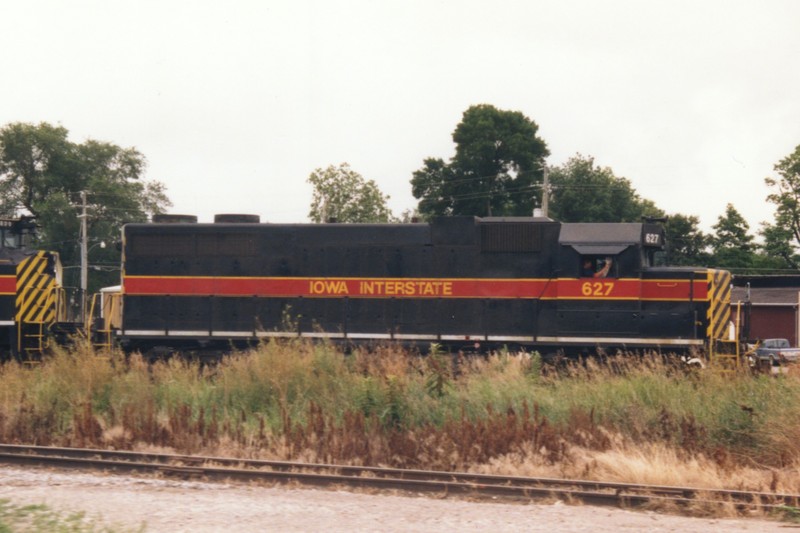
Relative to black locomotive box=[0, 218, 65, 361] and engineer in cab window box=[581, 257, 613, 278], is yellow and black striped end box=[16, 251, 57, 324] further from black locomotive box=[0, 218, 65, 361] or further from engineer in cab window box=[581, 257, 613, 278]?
engineer in cab window box=[581, 257, 613, 278]

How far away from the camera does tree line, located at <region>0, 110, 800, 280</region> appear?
5066 centimetres

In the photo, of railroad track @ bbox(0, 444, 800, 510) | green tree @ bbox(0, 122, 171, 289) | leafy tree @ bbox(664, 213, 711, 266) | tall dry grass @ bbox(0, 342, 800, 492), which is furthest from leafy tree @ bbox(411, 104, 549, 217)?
railroad track @ bbox(0, 444, 800, 510)

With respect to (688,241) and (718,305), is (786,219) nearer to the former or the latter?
(688,241)

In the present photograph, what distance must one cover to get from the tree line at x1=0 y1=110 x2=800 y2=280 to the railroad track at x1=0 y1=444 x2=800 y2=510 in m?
35.8

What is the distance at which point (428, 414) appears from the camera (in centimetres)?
1221

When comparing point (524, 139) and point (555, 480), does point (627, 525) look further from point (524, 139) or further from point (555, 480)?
point (524, 139)

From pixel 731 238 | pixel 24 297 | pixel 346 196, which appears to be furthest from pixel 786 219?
pixel 24 297

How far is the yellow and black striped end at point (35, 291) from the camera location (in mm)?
18750

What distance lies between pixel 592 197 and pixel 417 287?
139ft

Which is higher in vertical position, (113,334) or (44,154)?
(44,154)

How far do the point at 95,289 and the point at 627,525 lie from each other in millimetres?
54781

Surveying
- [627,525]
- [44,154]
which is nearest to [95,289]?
[44,154]

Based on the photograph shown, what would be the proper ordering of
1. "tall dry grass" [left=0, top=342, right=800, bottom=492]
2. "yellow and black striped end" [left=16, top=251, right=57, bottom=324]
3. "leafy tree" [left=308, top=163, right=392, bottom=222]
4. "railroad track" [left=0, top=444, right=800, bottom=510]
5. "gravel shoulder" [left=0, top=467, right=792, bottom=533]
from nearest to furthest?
"gravel shoulder" [left=0, top=467, right=792, bottom=533]
"railroad track" [left=0, top=444, right=800, bottom=510]
"tall dry grass" [left=0, top=342, right=800, bottom=492]
"yellow and black striped end" [left=16, top=251, right=57, bottom=324]
"leafy tree" [left=308, top=163, right=392, bottom=222]

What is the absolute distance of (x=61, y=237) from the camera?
57188 millimetres
